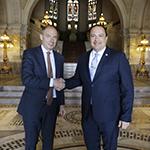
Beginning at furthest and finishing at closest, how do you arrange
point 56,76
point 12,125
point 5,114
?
point 5,114 → point 12,125 → point 56,76

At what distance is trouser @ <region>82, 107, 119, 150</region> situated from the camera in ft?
10.5

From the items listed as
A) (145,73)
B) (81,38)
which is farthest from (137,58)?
(81,38)

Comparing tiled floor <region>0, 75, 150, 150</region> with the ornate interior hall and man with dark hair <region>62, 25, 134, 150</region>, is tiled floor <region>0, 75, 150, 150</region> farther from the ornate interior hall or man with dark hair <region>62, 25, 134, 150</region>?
man with dark hair <region>62, 25, 134, 150</region>

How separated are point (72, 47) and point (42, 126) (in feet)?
69.5

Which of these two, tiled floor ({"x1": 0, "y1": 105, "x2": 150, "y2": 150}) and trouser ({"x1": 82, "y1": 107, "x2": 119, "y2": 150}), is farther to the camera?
tiled floor ({"x1": 0, "y1": 105, "x2": 150, "y2": 150})

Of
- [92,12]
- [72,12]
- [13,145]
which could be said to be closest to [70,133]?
[13,145]

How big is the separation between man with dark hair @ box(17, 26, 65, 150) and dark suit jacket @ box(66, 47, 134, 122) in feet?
1.34

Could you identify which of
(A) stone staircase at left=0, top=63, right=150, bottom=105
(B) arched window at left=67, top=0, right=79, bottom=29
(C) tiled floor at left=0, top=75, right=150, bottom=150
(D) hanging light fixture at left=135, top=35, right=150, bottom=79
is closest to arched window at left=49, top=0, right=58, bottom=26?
(B) arched window at left=67, top=0, right=79, bottom=29

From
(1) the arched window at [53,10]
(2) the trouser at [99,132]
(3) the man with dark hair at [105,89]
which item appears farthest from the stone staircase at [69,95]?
(1) the arched window at [53,10]

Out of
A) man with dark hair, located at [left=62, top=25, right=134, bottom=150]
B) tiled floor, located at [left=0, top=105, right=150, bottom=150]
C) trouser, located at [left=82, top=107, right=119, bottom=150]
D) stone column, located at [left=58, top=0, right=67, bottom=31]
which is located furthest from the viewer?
stone column, located at [left=58, top=0, right=67, bottom=31]

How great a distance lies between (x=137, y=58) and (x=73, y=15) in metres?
13.4

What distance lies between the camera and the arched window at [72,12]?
29266 millimetres

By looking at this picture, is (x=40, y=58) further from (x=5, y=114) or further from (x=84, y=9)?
(x=84, y=9)

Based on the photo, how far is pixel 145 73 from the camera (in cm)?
1520
